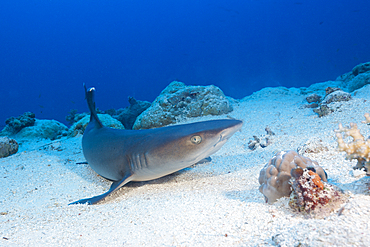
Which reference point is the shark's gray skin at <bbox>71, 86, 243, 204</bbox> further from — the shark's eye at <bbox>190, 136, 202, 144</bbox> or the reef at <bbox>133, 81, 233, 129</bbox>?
the reef at <bbox>133, 81, 233, 129</bbox>

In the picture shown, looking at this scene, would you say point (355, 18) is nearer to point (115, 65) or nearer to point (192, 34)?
point (192, 34)

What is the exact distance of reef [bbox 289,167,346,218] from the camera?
1.26 metres

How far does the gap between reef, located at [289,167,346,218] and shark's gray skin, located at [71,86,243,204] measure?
3.30 feet

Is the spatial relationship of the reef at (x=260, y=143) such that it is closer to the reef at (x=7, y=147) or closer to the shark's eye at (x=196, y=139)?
the shark's eye at (x=196, y=139)

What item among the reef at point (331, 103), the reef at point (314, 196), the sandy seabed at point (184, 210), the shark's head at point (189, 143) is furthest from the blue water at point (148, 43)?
the reef at point (314, 196)

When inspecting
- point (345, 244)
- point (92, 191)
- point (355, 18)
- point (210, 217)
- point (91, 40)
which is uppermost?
point (91, 40)

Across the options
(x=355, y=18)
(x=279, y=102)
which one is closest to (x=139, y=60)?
(x=355, y=18)

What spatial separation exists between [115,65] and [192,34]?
53.6 meters

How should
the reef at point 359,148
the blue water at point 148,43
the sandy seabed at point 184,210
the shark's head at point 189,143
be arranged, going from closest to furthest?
1. the sandy seabed at point 184,210
2. the reef at point 359,148
3. the shark's head at point 189,143
4. the blue water at point 148,43

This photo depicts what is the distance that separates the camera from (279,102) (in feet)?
29.5

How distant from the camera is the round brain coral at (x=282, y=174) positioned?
1592mm

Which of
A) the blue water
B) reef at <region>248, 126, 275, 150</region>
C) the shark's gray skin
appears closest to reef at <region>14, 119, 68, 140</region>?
the shark's gray skin

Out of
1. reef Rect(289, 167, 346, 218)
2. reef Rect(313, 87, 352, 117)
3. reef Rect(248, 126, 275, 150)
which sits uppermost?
reef Rect(313, 87, 352, 117)

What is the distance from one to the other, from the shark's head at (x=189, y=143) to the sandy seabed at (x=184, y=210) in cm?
40
